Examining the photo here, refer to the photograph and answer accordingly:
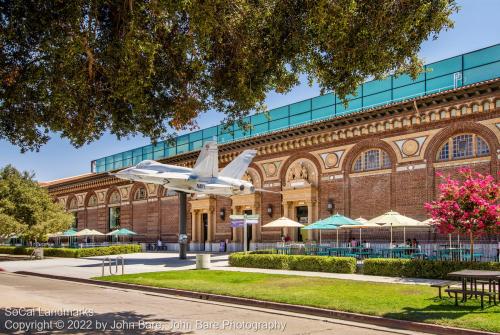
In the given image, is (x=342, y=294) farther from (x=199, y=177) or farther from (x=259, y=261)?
(x=259, y=261)

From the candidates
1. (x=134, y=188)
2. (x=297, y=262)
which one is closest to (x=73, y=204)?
(x=134, y=188)

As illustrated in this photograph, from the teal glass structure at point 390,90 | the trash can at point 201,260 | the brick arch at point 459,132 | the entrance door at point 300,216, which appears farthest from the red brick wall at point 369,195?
the trash can at point 201,260

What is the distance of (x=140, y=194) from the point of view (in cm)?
5534

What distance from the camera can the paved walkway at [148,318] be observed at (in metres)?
11.0

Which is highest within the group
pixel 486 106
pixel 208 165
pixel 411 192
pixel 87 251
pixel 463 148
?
pixel 486 106

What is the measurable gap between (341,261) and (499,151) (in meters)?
11.0

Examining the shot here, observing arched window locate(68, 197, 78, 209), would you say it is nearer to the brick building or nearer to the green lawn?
the brick building

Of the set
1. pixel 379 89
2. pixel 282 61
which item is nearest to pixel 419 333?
pixel 282 61

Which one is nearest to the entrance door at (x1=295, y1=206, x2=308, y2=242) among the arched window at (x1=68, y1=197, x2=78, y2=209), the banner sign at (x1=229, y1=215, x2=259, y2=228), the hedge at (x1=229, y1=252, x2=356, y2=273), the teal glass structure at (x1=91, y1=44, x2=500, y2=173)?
the teal glass structure at (x1=91, y1=44, x2=500, y2=173)

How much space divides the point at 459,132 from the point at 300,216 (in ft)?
44.9

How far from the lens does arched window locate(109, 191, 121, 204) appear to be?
58875 millimetres

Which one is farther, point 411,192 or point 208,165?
point 411,192

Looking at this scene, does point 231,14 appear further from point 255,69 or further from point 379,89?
point 379,89

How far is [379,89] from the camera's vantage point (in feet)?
120
